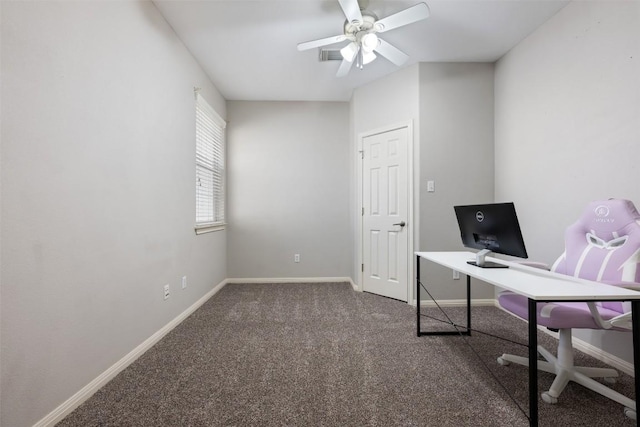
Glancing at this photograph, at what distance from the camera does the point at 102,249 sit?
1.71m

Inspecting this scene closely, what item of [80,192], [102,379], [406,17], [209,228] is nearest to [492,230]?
[406,17]

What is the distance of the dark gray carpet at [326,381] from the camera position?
56.4 inches

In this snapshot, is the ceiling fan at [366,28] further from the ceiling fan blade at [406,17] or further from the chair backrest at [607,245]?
the chair backrest at [607,245]

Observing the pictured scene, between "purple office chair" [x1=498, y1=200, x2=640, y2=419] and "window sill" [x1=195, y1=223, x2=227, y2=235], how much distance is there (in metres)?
2.82

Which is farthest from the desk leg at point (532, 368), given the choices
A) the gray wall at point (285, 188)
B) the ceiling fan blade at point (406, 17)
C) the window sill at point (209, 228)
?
the gray wall at point (285, 188)

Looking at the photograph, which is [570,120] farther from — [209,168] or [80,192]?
[209,168]

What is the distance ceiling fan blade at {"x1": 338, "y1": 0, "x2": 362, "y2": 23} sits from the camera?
1.92m

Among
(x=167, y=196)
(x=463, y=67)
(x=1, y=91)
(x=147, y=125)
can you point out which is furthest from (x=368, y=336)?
(x=463, y=67)

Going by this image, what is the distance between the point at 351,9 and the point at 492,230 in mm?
1736

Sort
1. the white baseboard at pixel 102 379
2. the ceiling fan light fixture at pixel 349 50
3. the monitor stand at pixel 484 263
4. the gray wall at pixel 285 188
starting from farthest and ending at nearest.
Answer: the gray wall at pixel 285 188
the ceiling fan light fixture at pixel 349 50
the monitor stand at pixel 484 263
the white baseboard at pixel 102 379

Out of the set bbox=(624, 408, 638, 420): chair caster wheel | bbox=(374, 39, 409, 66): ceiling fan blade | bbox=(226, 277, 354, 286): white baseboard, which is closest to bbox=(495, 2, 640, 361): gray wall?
bbox=(624, 408, 638, 420): chair caster wheel

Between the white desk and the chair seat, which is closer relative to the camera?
the white desk

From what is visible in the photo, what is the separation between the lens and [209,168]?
11.8 feet

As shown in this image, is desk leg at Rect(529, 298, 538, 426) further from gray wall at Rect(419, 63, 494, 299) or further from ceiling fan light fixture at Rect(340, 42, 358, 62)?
ceiling fan light fixture at Rect(340, 42, 358, 62)
